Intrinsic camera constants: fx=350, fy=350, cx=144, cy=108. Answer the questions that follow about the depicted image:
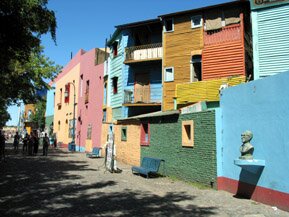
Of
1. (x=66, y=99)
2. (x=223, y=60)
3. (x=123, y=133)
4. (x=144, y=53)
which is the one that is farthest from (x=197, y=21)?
(x=66, y=99)

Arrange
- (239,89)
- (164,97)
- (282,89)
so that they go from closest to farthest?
(282,89)
(239,89)
(164,97)

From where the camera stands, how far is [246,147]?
31.9ft

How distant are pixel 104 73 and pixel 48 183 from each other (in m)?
17.4

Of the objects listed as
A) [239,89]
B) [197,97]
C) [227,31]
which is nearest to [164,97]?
[197,97]

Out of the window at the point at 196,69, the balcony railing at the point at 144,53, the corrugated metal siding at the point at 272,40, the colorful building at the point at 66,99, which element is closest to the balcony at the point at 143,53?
the balcony railing at the point at 144,53

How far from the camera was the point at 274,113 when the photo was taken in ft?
29.8

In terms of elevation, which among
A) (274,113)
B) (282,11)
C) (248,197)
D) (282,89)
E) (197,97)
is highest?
(282,11)

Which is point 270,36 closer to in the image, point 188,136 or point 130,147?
point 188,136

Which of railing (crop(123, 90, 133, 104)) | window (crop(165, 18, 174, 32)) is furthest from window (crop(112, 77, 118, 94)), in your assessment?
window (crop(165, 18, 174, 32))

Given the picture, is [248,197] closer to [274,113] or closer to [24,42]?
[274,113]

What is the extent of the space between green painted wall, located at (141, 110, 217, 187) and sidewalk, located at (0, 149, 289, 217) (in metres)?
0.60

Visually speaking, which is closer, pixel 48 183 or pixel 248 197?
pixel 248 197

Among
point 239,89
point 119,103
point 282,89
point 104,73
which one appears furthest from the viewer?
point 104,73

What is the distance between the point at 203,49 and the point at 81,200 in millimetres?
12715
